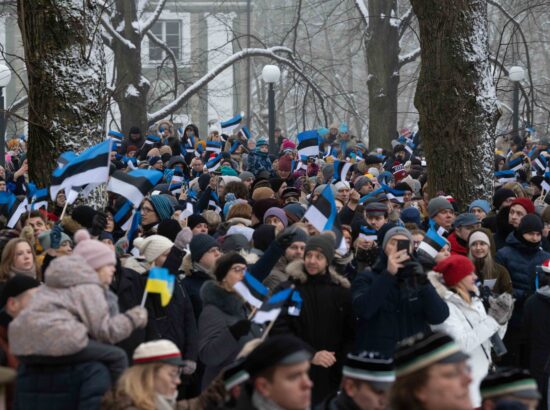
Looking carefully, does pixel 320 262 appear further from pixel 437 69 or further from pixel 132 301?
pixel 437 69

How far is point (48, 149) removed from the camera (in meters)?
12.4

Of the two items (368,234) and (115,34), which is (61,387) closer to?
(368,234)

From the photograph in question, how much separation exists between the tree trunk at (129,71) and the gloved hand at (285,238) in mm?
17223

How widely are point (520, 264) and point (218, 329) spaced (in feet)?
12.6

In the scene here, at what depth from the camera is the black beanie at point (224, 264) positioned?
8258 mm

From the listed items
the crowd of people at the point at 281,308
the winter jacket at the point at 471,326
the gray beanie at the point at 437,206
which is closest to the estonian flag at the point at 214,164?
the crowd of people at the point at 281,308

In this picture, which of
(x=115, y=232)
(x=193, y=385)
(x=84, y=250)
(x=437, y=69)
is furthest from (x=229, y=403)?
(x=437, y=69)

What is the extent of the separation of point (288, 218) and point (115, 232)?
70.6 inches

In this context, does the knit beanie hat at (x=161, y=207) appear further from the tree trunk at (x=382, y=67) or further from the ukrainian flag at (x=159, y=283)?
the tree trunk at (x=382, y=67)

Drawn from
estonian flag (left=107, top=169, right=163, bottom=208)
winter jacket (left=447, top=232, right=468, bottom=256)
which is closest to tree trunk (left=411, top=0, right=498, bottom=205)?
winter jacket (left=447, top=232, right=468, bottom=256)

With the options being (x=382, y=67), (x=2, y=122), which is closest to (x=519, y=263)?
(x=2, y=122)

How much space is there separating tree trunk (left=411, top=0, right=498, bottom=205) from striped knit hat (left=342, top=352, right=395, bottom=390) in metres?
9.19

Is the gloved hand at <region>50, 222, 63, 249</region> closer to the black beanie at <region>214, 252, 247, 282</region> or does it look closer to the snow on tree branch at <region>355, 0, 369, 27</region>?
the black beanie at <region>214, 252, 247, 282</region>

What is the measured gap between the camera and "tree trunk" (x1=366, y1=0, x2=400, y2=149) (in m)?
27.2
